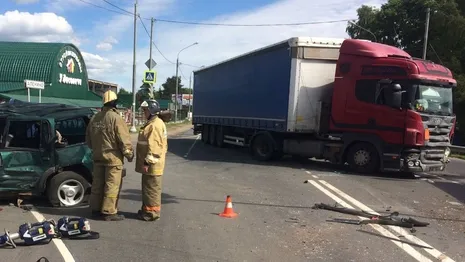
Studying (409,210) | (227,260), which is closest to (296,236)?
(227,260)

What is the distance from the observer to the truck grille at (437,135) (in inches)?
451

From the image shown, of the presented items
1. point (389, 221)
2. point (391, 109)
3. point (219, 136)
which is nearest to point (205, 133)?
point (219, 136)

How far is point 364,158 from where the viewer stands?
12375mm

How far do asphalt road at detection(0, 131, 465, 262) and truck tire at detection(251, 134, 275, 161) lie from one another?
139 inches

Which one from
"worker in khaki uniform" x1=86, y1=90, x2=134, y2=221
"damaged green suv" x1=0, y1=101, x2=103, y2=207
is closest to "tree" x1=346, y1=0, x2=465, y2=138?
"damaged green suv" x1=0, y1=101, x2=103, y2=207

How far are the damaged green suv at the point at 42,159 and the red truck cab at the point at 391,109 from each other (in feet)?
24.7

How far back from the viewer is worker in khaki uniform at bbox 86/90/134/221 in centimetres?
654

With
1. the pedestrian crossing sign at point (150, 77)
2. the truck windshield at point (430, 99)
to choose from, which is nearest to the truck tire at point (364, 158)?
the truck windshield at point (430, 99)

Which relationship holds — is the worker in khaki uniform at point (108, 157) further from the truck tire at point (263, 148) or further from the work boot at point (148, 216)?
the truck tire at point (263, 148)

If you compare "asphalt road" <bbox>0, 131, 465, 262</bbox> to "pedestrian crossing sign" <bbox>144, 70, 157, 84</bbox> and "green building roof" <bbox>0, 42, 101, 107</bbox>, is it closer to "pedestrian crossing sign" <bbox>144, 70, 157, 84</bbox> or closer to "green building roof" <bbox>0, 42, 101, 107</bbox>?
"pedestrian crossing sign" <bbox>144, 70, 157, 84</bbox>

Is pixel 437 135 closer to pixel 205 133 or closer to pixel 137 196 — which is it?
pixel 137 196

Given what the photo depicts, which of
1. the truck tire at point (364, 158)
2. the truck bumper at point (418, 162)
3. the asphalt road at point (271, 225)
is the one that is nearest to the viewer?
the asphalt road at point (271, 225)

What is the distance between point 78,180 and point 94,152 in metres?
0.99

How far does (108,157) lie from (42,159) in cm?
140
